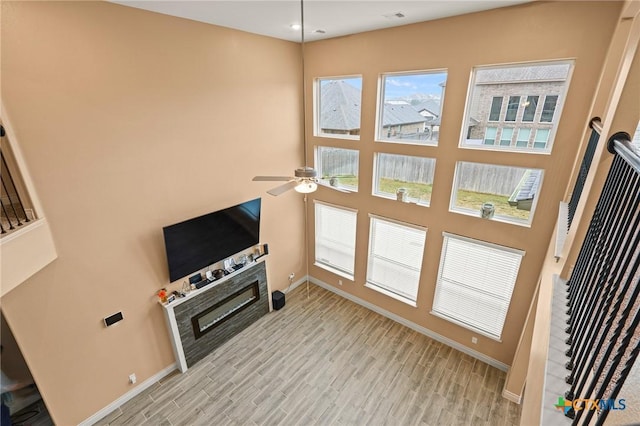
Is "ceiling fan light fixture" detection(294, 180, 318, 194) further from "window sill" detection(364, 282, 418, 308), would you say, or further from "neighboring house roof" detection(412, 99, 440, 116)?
"window sill" detection(364, 282, 418, 308)

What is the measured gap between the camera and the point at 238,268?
5402 mm

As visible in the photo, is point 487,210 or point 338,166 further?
point 338,166

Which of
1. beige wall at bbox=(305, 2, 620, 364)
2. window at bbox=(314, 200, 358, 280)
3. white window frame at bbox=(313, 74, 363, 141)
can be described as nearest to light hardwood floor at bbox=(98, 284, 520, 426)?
beige wall at bbox=(305, 2, 620, 364)

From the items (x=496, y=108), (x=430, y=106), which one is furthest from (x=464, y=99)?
(x=430, y=106)

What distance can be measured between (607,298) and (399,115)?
167 inches

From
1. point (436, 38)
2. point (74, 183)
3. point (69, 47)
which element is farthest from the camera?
point (436, 38)

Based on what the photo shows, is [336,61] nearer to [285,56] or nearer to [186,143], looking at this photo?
[285,56]

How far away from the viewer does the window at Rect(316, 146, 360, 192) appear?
5859mm

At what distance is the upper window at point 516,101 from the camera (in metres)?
3.72

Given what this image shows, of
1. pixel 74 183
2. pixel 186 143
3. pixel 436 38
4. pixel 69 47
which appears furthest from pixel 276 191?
pixel 436 38

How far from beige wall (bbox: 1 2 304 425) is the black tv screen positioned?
7.9 inches

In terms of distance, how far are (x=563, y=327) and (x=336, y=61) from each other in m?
5.13

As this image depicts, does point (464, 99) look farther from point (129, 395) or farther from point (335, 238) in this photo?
point (129, 395)

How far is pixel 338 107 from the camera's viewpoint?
5.79 meters
